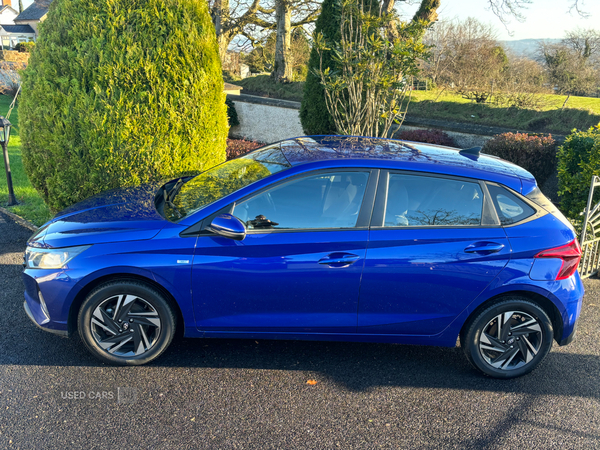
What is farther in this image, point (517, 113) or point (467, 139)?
point (517, 113)

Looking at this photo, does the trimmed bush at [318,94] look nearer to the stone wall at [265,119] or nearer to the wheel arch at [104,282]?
the stone wall at [265,119]

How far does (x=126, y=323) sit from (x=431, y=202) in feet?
8.03

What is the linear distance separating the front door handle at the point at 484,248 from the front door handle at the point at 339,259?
84cm

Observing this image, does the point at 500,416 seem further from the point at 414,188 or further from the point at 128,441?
the point at 128,441

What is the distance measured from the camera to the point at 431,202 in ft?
12.3

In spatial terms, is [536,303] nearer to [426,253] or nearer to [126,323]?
[426,253]

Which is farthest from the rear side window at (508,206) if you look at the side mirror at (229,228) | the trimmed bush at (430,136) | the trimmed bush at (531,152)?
the trimmed bush at (430,136)

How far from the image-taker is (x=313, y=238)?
11.8 feet

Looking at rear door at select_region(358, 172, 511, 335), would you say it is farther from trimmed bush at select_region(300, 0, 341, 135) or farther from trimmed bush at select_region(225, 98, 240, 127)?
trimmed bush at select_region(225, 98, 240, 127)

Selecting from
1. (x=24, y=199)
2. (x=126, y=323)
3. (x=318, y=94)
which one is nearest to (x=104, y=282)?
(x=126, y=323)

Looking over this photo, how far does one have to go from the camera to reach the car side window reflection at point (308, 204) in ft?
12.0

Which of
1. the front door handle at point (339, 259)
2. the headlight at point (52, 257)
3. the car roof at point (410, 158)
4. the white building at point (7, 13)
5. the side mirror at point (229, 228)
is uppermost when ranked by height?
the white building at point (7, 13)

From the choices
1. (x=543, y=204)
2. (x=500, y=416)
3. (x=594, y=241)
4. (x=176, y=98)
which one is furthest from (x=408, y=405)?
(x=176, y=98)

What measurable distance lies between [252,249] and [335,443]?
1.39 meters
